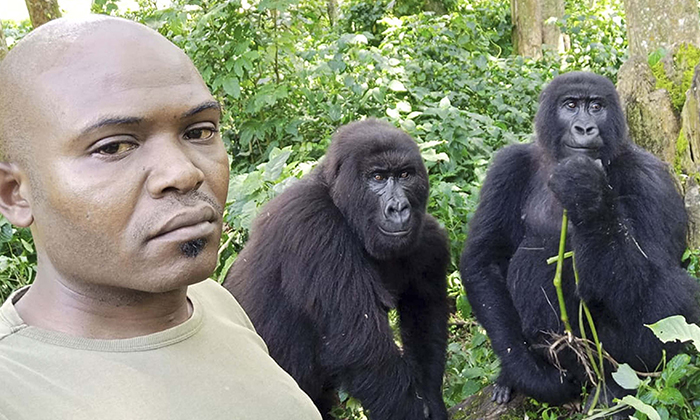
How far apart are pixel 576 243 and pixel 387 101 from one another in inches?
113

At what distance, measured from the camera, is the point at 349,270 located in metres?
3.67

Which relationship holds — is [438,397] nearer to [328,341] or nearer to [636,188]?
[328,341]

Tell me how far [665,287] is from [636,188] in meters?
0.51

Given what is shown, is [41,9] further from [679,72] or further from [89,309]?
[89,309]

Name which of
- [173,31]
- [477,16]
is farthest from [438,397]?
[477,16]

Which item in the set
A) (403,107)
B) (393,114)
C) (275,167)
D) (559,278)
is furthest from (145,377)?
(403,107)

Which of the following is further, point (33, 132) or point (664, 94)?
point (664, 94)

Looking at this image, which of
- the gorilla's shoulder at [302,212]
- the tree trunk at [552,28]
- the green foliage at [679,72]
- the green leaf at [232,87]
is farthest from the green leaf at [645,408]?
the tree trunk at [552,28]

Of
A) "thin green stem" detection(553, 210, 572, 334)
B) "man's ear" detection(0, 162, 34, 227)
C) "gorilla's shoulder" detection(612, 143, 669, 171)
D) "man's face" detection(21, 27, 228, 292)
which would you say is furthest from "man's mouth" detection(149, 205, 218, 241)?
"gorilla's shoulder" detection(612, 143, 669, 171)

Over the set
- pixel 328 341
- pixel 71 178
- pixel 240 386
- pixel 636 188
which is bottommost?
pixel 328 341

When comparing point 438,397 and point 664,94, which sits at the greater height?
point 664,94

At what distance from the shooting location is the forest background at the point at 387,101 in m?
4.68

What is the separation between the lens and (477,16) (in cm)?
1253

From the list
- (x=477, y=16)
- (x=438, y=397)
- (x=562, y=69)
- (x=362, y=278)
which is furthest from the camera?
(x=477, y=16)
